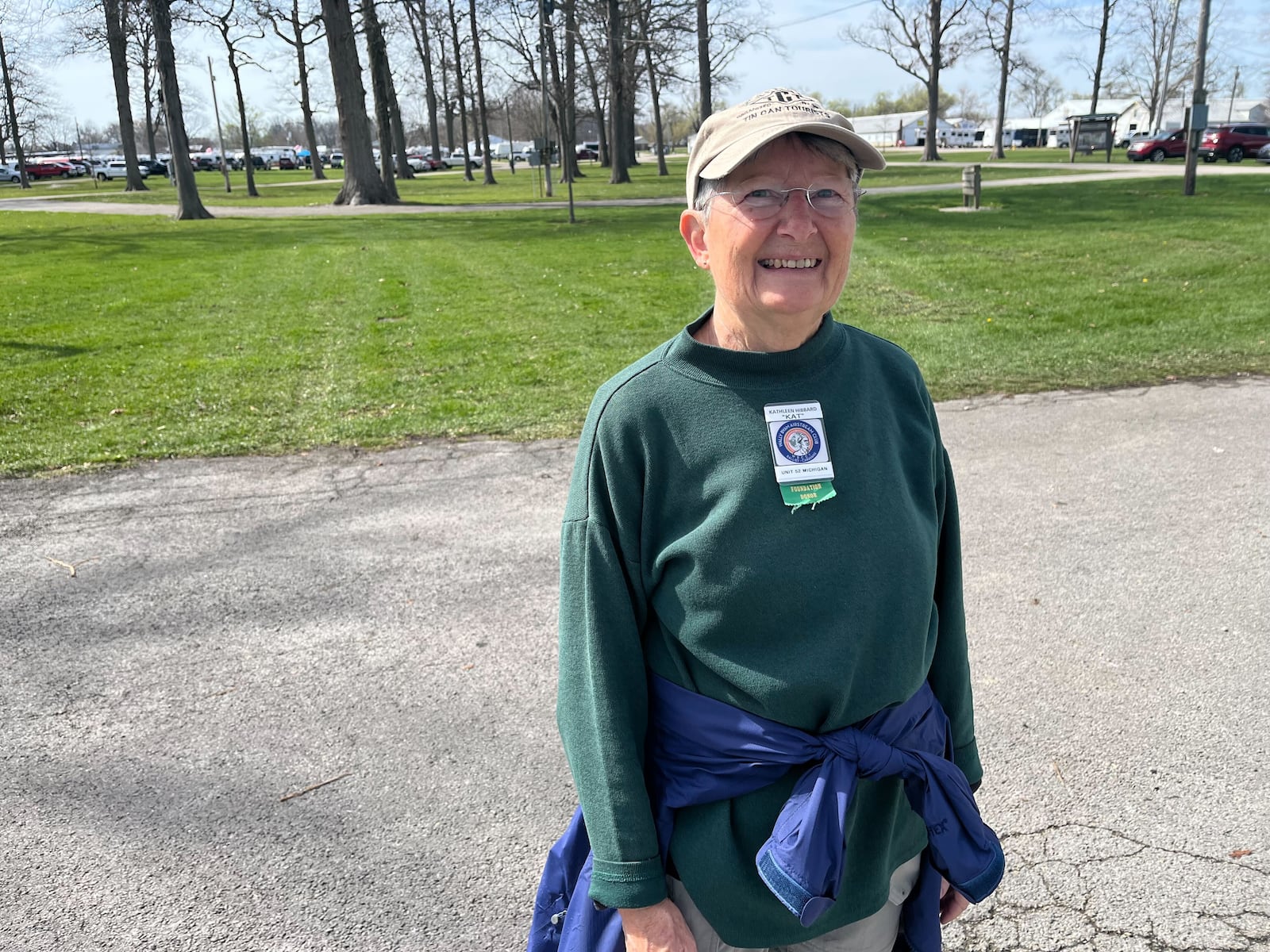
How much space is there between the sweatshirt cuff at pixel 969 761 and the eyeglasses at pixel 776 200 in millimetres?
1084

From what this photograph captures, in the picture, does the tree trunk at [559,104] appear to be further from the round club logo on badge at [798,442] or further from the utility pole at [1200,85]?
the round club logo on badge at [798,442]

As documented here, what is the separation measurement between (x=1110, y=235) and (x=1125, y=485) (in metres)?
11.9

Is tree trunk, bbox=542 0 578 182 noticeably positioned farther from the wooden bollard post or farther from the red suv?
the red suv

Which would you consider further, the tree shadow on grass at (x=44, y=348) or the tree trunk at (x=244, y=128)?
the tree trunk at (x=244, y=128)

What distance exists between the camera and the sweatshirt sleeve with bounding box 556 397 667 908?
1554 mm

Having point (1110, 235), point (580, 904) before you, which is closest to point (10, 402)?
point (580, 904)

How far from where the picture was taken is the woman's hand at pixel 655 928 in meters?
1.58

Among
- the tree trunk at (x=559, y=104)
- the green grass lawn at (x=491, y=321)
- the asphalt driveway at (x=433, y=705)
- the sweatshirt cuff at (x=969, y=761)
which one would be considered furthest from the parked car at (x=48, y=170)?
the sweatshirt cuff at (x=969, y=761)

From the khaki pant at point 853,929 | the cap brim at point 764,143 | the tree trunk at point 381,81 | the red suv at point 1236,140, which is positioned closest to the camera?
the cap brim at point 764,143

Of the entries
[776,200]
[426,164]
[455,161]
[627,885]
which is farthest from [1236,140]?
[455,161]

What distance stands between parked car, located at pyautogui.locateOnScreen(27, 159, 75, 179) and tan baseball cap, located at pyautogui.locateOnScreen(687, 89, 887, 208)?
7882 centimetres

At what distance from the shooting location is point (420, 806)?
3076 mm

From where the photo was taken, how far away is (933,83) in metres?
52.1

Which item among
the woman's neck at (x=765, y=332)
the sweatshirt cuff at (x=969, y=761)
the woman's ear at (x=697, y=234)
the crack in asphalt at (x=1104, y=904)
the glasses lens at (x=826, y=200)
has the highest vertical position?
the glasses lens at (x=826, y=200)
